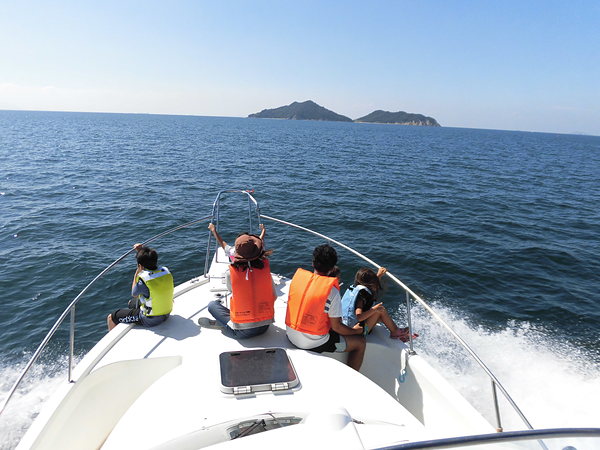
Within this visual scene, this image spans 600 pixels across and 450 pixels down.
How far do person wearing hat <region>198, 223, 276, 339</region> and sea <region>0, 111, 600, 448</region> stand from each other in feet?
13.0

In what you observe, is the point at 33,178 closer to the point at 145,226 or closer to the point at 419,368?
the point at 145,226

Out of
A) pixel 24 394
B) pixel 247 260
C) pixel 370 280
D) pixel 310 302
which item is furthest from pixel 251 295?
pixel 24 394

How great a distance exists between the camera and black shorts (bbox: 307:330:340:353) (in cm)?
371

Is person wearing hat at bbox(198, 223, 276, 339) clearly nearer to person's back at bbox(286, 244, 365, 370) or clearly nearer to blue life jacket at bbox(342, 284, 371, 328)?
person's back at bbox(286, 244, 365, 370)

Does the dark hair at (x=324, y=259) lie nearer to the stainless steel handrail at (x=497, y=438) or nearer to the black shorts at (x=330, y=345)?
the black shorts at (x=330, y=345)

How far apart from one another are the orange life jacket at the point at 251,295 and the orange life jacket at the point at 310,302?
0.89ft

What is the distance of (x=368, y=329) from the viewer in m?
4.18

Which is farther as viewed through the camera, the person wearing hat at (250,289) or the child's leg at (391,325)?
the child's leg at (391,325)

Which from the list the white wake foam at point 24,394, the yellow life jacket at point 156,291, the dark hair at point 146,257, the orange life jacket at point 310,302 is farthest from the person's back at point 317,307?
the white wake foam at point 24,394

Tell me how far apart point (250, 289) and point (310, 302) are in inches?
24.7

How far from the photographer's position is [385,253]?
11.9 m

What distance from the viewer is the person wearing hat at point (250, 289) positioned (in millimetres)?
3525

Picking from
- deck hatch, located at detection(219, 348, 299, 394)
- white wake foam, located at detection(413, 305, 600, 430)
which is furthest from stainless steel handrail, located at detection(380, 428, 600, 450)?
white wake foam, located at detection(413, 305, 600, 430)

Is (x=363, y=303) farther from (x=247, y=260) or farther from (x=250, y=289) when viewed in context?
(x=247, y=260)
